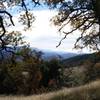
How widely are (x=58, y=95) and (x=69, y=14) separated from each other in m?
10.6

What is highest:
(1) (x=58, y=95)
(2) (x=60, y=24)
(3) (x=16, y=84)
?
(2) (x=60, y=24)

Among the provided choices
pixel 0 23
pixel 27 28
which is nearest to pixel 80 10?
pixel 27 28

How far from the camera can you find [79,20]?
2897 cm

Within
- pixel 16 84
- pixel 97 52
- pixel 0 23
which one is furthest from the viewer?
pixel 16 84

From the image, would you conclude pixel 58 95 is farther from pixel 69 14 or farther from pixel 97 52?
pixel 97 52

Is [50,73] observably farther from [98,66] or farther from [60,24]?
[60,24]

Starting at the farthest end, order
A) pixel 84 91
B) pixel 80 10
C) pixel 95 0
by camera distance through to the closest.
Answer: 1. pixel 80 10
2. pixel 95 0
3. pixel 84 91

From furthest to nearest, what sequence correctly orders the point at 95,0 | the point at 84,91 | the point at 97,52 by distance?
the point at 97,52
the point at 95,0
the point at 84,91

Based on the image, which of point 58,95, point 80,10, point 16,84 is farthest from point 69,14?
point 16,84

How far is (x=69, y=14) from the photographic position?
90.8ft

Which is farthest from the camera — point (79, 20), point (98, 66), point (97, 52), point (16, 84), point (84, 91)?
point (16, 84)

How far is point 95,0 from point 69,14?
197 inches

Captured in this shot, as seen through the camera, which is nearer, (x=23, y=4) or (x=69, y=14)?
(x=23, y=4)

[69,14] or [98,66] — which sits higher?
[69,14]
